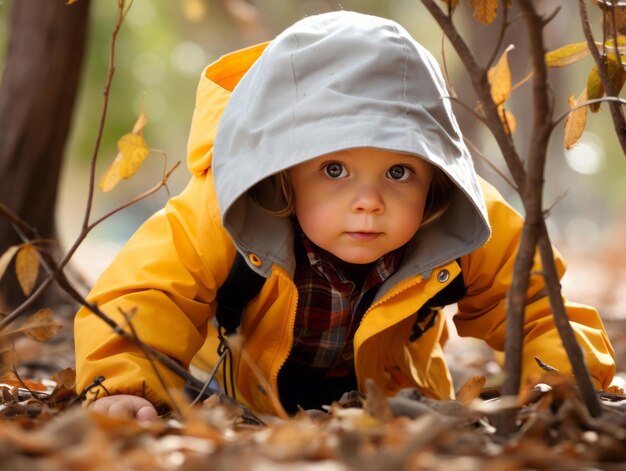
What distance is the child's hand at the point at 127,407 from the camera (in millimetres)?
1938

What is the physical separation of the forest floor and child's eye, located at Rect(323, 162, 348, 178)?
1.96 feet

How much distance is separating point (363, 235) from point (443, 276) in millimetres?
287

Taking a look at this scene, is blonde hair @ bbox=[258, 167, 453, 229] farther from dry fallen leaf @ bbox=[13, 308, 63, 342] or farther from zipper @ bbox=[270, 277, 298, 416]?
dry fallen leaf @ bbox=[13, 308, 63, 342]

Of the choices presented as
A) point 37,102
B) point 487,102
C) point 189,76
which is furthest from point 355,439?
point 189,76

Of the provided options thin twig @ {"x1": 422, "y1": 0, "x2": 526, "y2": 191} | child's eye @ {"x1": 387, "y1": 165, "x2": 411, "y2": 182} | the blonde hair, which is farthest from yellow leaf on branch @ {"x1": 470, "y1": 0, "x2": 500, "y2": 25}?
the blonde hair

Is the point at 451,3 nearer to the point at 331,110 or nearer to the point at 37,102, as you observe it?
the point at 331,110

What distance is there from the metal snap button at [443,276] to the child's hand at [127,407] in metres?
0.82

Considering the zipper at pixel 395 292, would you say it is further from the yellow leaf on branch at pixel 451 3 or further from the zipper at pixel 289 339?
the yellow leaf on branch at pixel 451 3

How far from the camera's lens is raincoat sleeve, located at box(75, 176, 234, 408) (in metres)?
2.07

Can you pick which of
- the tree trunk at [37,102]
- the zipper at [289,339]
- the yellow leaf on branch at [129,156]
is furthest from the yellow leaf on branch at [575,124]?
the tree trunk at [37,102]

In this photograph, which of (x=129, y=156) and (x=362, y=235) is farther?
(x=362, y=235)

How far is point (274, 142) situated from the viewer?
6.84 ft

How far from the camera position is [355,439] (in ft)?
3.79

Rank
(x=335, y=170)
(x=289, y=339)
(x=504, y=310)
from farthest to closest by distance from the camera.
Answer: (x=504, y=310), (x=289, y=339), (x=335, y=170)
